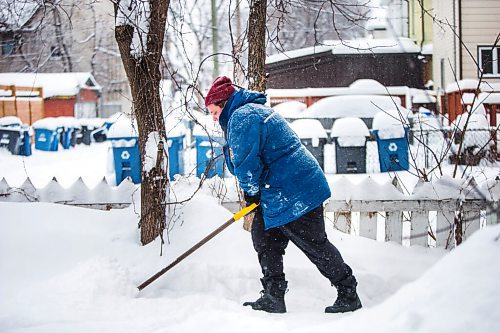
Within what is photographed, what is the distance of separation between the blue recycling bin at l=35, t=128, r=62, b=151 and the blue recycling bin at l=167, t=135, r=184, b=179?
9.65 metres

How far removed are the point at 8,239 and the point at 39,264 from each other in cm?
40

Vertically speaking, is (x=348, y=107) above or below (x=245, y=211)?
above

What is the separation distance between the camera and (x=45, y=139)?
18.9 metres

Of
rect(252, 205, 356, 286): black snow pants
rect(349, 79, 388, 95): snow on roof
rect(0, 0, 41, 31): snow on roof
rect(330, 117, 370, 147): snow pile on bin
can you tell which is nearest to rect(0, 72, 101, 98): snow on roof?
rect(349, 79, 388, 95): snow on roof

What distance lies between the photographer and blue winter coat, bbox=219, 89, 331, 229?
133 inches

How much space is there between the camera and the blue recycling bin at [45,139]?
1877cm

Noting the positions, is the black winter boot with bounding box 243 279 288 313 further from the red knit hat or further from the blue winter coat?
the red knit hat

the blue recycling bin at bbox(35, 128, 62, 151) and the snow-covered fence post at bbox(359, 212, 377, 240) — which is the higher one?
the blue recycling bin at bbox(35, 128, 62, 151)

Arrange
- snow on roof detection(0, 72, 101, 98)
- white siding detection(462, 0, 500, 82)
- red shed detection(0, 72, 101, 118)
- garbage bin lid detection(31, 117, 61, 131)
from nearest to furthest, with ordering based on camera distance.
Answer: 1. white siding detection(462, 0, 500, 82)
2. garbage bin lid detection(31, 117, 61, 131)
3. snow on roof detection(0, 72, 101, 98)
4. red shed detection(0, 72, 101, 118)

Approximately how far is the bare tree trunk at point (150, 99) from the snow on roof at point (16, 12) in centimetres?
130

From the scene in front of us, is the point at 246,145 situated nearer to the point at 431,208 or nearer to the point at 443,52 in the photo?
the point at 431,208

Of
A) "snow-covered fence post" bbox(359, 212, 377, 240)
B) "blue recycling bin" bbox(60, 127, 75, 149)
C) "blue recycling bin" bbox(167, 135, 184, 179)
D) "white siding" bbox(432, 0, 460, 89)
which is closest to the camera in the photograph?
"snow-covered fence post" bbox(359, 212, 377, 240)

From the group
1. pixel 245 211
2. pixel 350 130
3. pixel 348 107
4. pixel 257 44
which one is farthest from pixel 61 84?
pixel 245 211

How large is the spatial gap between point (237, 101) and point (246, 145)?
353mm
